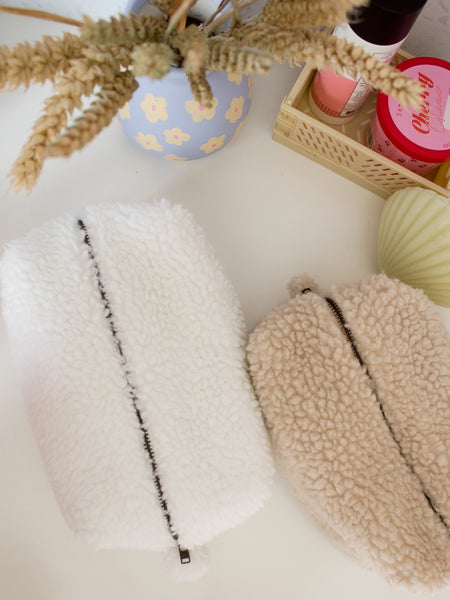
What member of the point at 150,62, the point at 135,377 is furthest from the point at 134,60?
the point at 135,377

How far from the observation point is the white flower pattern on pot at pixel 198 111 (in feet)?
1.17

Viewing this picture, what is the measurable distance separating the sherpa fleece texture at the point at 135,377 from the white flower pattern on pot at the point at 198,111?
83mm

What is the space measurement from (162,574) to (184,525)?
12 centimetres

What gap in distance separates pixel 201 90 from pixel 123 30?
2.0 inches

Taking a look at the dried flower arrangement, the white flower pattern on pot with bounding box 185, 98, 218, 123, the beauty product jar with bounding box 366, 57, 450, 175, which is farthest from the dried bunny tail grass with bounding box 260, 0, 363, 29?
the beauty product jar with bounding box 366, 57, 450, 175

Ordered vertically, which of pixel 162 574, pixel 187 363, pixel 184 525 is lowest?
pixel 162 574

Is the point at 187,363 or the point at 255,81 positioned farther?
the point at 255,81

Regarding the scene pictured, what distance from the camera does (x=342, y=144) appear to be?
449 mm

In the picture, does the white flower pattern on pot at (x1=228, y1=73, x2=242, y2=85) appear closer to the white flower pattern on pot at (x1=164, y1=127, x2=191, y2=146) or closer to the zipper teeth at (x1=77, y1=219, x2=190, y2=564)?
the white flower pattern on pot at (x1=164, y1=127, x2=191, y2=146)

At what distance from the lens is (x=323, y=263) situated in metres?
0.49

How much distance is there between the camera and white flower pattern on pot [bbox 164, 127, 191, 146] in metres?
0.39

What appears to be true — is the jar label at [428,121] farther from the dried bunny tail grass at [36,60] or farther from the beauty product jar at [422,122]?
the dried bunny tail grass at [36,60]

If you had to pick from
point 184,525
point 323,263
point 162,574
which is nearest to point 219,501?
point 184,525

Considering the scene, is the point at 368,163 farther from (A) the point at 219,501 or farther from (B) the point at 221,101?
(A) the point at 219,501
